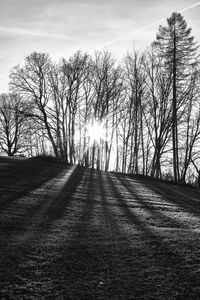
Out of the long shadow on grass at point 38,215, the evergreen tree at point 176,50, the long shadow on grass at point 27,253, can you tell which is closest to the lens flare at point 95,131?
the evergreen tree at point 176,50

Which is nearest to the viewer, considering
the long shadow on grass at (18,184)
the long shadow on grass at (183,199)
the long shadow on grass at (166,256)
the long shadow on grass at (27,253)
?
the long shadow on grass at (27,253)

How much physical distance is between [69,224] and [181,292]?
3.78m

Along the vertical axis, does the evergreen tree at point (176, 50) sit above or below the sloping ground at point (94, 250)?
above

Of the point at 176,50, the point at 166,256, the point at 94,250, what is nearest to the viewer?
the point at 166,256

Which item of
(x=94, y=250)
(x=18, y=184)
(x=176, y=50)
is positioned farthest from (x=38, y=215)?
(x=176, y=50)

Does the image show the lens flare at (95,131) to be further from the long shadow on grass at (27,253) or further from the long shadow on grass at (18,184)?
the long shadow on grass at (27,253)

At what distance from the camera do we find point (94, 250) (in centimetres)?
560

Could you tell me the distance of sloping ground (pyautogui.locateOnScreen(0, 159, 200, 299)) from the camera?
4070 millimetres

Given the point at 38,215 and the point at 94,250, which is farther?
the point at 38,215

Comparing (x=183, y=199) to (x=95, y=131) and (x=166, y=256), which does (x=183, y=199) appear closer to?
(x=166, y=256)

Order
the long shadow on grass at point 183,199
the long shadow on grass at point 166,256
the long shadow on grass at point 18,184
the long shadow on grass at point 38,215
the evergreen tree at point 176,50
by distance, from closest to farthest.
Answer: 1. the long shadow on grass at point 166,256
2. the long shadow on grass at point 38,215
3. the long shadow on grass at point 18,184
4. the long shadow on grass at point 183,199
5. the evergreen tree at point 176,50

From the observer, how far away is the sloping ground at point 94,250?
13.4ft

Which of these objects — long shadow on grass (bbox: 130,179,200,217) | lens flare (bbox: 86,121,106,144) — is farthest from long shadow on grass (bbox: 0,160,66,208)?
lens flare (bbox: 86,121,106,144)

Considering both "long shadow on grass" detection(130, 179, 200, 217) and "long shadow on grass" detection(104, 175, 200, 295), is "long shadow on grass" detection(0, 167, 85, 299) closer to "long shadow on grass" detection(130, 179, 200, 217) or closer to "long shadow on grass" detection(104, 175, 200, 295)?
"long shadow on grass" detection(104, 175, 200, 295)
